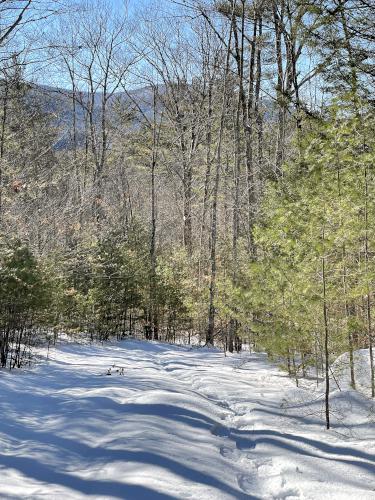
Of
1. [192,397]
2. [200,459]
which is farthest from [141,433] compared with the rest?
[192,397]

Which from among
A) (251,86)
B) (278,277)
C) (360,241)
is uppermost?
(251,86)

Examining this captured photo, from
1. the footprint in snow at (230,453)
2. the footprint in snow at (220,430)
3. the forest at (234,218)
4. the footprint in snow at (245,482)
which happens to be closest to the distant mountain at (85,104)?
the forest at (234,218)

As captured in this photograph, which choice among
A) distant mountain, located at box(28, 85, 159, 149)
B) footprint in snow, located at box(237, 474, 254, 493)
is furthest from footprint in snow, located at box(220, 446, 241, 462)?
distant mountain, located at box(28, 85, 159, 149)

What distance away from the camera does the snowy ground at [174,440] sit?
346cm

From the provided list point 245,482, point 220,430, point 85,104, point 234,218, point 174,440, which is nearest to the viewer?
point 245,482

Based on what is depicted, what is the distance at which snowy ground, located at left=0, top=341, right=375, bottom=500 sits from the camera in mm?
3465

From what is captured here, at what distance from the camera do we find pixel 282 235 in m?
7.32

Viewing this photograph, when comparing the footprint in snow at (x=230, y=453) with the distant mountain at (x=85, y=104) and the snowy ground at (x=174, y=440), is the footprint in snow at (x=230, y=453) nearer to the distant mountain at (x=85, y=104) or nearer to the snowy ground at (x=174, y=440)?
the snowy ground at (x=174, y=440)

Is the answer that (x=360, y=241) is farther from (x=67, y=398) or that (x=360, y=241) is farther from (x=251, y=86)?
(x=251, y=86)

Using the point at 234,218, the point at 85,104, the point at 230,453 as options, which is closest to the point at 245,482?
the point at 230,453

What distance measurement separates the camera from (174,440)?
426cm

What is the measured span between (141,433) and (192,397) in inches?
62.9

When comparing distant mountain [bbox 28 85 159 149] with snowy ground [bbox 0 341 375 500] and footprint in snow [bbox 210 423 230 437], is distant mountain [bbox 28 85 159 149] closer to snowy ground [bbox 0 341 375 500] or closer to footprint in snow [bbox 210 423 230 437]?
snowy ground [bbox 0 341 375 500]

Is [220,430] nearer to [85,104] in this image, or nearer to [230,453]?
[230,453]
